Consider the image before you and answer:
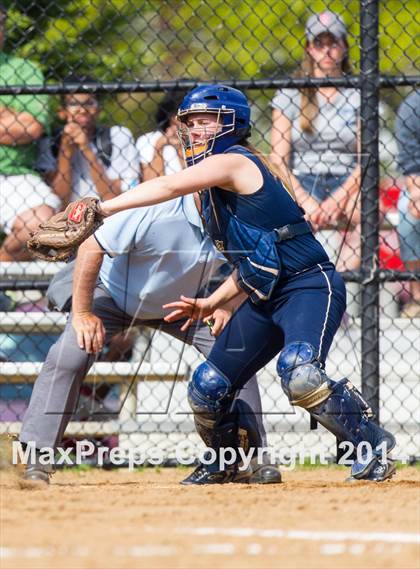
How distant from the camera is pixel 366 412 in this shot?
4805 millimetres

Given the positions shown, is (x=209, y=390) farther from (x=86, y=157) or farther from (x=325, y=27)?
(x=325, y=27)

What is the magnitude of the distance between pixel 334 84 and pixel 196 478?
241 centimetres

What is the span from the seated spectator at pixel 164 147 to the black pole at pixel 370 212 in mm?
1148

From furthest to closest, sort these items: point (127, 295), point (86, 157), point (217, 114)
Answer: point (86, 157)
point (127, 295)
point (217, 114)

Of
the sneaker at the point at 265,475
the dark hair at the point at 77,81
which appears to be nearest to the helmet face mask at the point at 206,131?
the sneaker at the point at 265,475

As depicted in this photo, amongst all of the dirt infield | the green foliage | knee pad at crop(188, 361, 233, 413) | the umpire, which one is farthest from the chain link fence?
the dirt infield

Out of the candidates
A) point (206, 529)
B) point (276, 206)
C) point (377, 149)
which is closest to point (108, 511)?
point (206, 529)

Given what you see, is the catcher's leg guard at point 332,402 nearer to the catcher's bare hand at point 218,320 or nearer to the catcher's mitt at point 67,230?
the catcher's bare hand at point 218,320

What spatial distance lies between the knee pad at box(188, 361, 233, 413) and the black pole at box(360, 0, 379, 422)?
1521 millimetres

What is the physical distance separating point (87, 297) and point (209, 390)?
758 millimetres

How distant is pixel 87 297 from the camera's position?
518cm

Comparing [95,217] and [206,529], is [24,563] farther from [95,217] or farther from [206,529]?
[95,217]

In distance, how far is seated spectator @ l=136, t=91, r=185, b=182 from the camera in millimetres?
6805

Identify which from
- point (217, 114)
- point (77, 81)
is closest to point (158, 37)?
point (77, 81)
